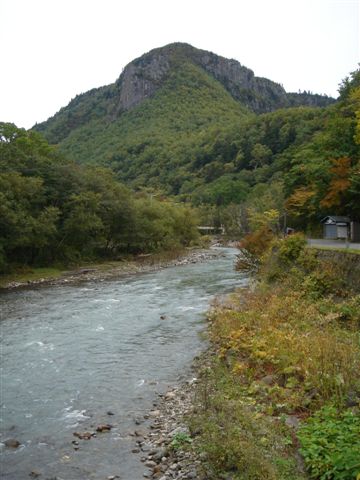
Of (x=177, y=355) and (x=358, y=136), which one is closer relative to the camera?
(x=177, y=355)

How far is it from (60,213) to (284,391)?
114ft

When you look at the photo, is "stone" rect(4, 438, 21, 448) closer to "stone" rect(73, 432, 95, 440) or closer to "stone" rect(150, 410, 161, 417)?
"stone" rect(73, 432, 95, 440)

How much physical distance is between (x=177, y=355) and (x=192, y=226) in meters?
62.1

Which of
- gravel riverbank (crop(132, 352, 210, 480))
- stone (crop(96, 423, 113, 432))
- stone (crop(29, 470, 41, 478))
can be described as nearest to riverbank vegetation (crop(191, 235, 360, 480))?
gravel riverbank (crop(132, 352, 210, 480))

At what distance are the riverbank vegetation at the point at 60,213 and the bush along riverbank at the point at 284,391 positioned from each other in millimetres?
22576

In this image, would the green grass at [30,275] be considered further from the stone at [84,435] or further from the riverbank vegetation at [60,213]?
the stone at [84,435]

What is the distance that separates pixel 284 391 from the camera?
35.5 ft

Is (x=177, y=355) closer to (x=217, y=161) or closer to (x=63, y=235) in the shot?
(x=63, y=235)

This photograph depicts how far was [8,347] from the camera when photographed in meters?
17.3

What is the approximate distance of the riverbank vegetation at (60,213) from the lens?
36.2 meters

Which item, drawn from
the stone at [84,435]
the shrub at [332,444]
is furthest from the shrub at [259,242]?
the shrub at [332,444]

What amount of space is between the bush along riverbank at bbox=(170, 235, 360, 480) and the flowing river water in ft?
4.95

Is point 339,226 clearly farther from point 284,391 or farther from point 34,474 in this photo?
point 34,474

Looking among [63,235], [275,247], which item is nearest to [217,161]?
[63,235]
